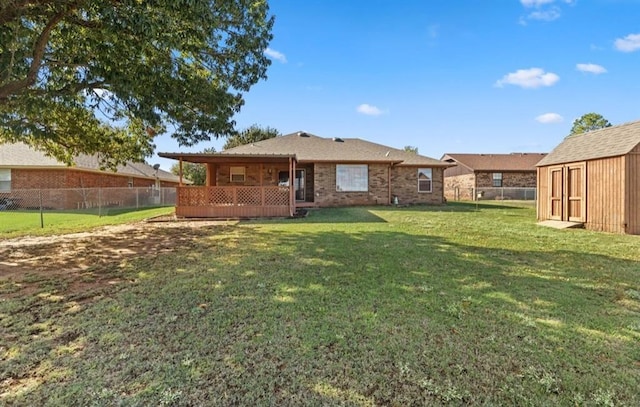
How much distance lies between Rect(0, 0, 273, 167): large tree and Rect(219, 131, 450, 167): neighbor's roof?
763 cm

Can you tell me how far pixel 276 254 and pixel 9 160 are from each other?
875 inches

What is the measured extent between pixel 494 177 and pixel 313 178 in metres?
20.7

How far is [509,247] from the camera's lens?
23.5ft

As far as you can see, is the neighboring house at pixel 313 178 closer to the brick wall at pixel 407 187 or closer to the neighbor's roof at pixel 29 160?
the brick wall at pixel 407 187

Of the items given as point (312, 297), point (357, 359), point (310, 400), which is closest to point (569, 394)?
point (357, 359)

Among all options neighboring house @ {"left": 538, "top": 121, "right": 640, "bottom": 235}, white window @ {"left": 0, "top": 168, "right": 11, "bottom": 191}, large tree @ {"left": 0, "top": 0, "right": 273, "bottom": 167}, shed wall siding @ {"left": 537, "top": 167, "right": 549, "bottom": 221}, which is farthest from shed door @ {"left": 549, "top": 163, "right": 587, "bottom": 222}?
white window @ {"left": 0, "top": 168, "right": 11, "bottom": 191}

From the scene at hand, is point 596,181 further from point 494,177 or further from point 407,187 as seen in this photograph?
point 494,177

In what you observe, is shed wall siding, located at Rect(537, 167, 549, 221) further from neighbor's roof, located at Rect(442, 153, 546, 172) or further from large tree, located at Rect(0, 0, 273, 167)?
neighbor's roof, located at Rect(442, 153, 546, 172)

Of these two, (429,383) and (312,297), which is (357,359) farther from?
(312,297)

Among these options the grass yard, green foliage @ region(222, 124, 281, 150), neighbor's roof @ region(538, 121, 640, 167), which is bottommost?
the grass yard

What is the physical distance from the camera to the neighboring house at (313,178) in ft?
43.3

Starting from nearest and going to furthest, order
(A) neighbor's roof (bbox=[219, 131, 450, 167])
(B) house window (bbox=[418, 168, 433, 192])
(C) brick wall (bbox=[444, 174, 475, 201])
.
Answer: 1. (A) neighbor's roof (bbox=[219, 131, 450, 167])
2. (B) house window (bbox=[418, 168, 433, 192])
3. (C) brick wall (bbox=[444, 174, 475, 201])

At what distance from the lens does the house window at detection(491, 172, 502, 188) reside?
2967cm

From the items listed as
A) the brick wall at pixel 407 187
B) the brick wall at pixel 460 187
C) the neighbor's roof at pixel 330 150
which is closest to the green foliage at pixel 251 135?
the neighbor's roof at pixel 330 150
